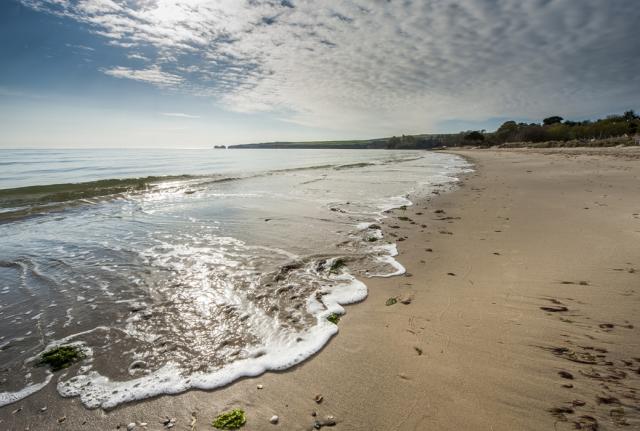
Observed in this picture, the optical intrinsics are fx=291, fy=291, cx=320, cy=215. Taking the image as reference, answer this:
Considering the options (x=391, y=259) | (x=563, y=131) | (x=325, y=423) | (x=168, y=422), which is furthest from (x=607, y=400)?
(x=563, y=131)

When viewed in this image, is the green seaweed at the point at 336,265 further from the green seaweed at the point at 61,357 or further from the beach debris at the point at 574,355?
the green seaweed at the point at 61,357

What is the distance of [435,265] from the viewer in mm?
5465

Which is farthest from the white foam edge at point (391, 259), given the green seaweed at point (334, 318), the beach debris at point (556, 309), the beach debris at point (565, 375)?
the beach debris at point (565, 375)

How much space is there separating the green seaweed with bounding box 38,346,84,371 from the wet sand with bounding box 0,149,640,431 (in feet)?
1.28

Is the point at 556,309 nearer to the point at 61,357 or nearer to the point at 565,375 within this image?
the point at 565,375

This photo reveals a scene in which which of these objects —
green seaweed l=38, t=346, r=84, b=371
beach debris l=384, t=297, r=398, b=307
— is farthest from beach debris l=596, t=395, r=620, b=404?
green seaweed l=38, t=346, r=84, b=371

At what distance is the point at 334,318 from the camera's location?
3.94 metres

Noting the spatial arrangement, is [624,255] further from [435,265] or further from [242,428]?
[242,428]

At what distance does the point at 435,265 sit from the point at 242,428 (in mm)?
4250

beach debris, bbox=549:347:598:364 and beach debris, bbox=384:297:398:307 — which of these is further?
beach debris, bbox=384:297:398:307

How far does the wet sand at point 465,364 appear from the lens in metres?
2.36

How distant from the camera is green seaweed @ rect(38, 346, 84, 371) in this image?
10.6 feet

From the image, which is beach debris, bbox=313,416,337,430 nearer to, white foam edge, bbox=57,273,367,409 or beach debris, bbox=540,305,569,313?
white foam edge, bbox=57,273,367,409

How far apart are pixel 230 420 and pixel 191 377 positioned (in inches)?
30.3
